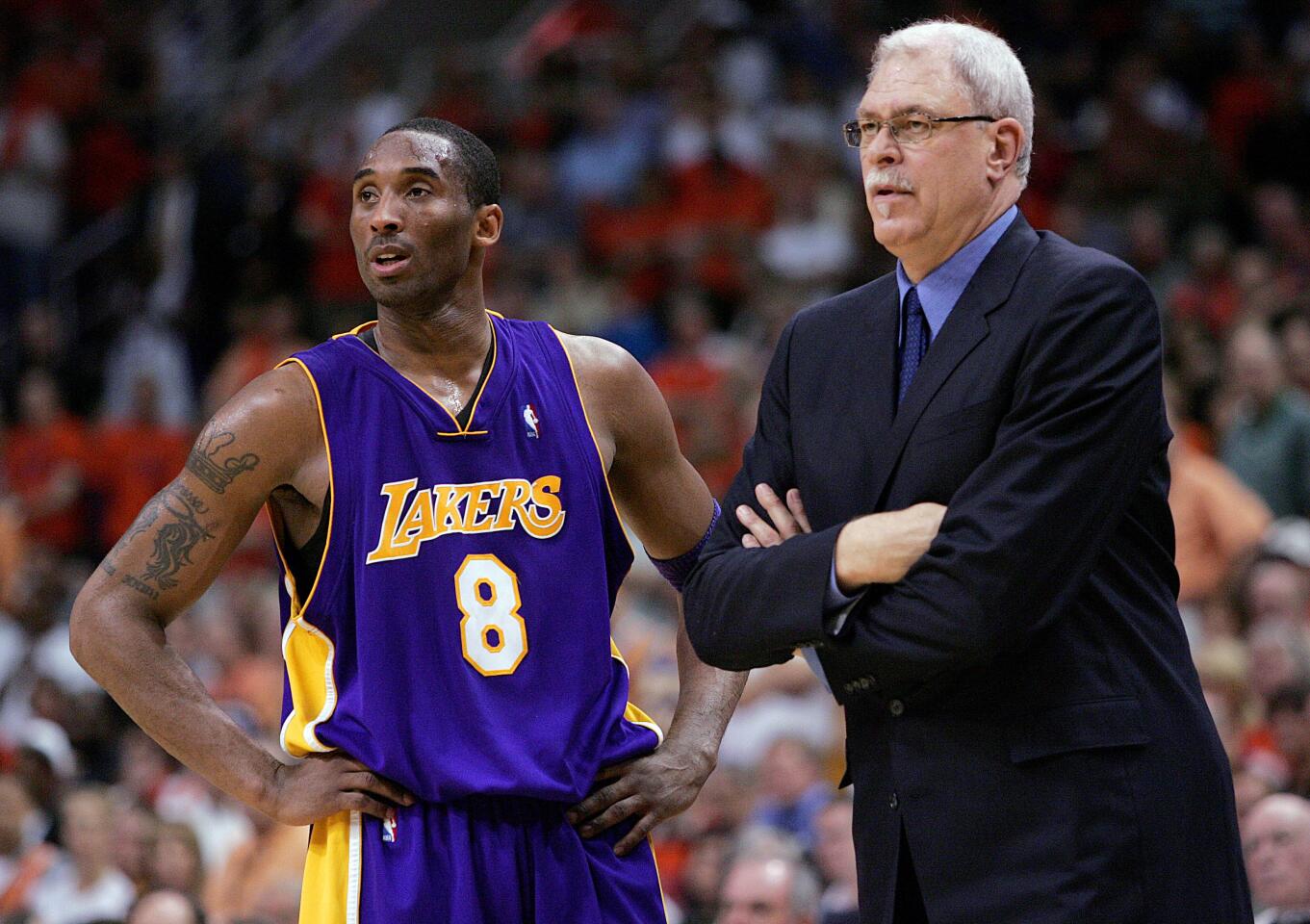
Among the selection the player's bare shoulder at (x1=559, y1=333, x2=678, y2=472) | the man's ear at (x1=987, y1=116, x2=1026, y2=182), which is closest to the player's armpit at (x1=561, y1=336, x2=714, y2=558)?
the player's bare shoulder at (x1=559, y1=333, x2=678, y2=472)

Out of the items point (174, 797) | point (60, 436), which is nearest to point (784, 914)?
point (174, 797)

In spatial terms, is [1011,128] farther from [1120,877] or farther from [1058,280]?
[1120,877]

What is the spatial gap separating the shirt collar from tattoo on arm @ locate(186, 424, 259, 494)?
139cm

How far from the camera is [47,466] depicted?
13281 mm

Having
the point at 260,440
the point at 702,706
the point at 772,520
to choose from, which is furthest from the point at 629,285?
the point at 772,520

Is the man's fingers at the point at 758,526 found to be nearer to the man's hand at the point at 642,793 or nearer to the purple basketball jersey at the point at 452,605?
the purple basketball jersey at the point at 452,605

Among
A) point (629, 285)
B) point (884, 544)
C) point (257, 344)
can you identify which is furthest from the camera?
point (257, 344)

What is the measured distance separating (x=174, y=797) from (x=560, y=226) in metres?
5.23

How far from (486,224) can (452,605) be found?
0.85 metres

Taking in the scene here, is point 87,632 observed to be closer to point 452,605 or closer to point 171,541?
point 171,541

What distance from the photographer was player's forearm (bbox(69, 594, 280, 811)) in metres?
3.77

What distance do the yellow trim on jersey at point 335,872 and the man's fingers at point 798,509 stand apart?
1.09 m

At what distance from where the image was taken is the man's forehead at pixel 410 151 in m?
3.94

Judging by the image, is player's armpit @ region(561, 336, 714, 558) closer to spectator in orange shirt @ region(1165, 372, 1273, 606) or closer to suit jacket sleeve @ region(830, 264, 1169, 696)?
suit jacket sleeve @ region(830, 264, 1169, 696)
